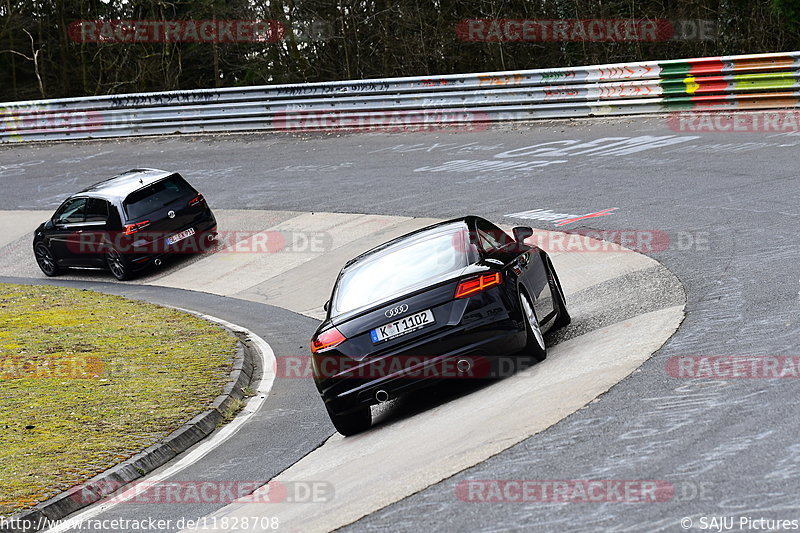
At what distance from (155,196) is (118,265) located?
1465mm

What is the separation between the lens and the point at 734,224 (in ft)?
44.5

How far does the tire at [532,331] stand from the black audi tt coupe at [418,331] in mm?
12

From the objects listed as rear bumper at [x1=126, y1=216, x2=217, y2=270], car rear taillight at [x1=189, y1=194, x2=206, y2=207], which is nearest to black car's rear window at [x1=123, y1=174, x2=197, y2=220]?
car rear taillight at [x1=189, y1=194, x2=206, y2=207]

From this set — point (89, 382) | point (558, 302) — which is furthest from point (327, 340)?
point (89, 382)

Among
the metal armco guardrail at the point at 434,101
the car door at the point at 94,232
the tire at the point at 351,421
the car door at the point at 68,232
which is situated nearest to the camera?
the tire at the point at 351,421

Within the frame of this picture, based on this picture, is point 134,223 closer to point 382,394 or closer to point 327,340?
point 327,340

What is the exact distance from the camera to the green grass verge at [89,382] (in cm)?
931

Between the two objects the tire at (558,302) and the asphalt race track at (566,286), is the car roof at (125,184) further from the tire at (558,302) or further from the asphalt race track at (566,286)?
the tire at (558,302)

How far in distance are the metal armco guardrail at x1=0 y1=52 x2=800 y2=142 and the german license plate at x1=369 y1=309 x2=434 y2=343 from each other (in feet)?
→ 47.4

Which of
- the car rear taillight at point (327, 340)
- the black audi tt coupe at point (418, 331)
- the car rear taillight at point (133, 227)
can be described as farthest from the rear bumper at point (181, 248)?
the car rear taillight at point (327, 340)

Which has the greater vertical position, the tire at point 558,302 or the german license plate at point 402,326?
the german license plate at point 402,326

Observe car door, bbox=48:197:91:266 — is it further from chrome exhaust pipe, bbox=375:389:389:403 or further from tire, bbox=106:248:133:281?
chrome exhaust pipe, bbox=375:389:389:403

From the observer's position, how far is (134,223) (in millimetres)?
19406

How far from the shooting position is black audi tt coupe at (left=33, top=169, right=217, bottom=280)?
19500 mm
